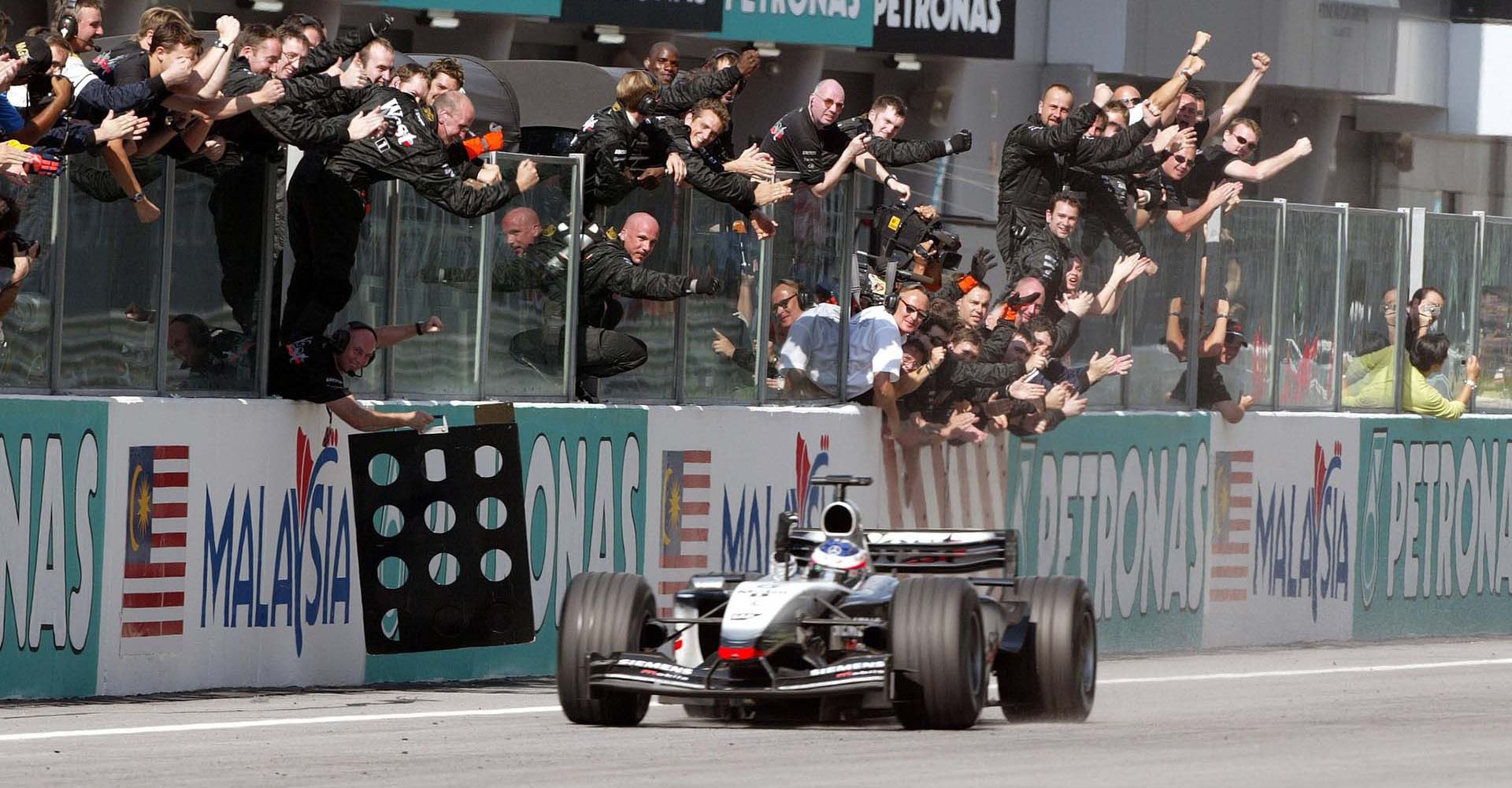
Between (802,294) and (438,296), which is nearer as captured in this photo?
(438,296)

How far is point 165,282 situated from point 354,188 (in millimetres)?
1118

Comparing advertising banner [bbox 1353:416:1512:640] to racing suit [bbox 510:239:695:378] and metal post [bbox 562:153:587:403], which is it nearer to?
racing suit [bbox 510:239:695:378]

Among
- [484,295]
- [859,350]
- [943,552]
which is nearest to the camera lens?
[943,552]

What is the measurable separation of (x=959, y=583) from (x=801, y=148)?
5671 millimetres

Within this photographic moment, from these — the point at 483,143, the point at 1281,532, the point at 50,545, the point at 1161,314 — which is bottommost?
the point at 1281,532

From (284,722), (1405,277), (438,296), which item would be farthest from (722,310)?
(1405,277)

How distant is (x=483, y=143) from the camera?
15.4m

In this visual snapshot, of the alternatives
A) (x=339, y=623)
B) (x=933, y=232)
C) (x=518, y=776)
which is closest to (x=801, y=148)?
(x=933, y=232)

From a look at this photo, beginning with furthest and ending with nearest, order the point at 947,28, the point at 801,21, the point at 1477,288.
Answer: the point at 947,28 → the point at 801,21 → the point at 1477,288

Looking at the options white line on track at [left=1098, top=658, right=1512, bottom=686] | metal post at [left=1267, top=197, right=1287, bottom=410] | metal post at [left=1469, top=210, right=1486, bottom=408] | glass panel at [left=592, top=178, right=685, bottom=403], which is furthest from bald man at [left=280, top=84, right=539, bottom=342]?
metal post at [left=1469, top=210, right=1486, bottom=408]

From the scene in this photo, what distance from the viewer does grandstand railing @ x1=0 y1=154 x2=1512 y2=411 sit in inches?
547

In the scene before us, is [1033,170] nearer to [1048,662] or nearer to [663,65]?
[663,65]

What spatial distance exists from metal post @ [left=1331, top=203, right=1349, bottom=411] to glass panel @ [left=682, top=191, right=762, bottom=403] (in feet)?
21.3

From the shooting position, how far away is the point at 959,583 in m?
12.6
